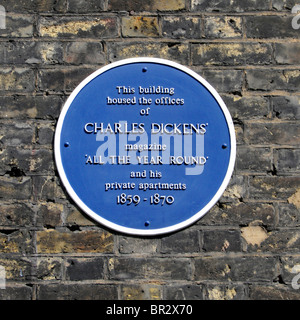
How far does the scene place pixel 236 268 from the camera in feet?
7.74

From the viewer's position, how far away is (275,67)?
8.11 feet

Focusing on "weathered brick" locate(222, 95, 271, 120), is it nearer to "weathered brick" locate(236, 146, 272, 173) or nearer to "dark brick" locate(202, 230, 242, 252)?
"weathered brick" locate(236, 146, 272, 173)

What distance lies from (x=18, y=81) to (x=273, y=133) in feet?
4.19

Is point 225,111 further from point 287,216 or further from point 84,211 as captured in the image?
point 84,211

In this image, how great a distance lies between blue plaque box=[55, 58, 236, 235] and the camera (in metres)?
2.36

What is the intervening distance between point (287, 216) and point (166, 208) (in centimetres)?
58

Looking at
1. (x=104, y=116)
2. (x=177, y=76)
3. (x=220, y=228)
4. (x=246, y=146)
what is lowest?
(x=220, y=228)

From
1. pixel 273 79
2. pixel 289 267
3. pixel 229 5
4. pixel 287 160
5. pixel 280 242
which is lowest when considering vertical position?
pixel 289 267

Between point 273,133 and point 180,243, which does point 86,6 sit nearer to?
point 273,133

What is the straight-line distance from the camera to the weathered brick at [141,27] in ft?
8.14

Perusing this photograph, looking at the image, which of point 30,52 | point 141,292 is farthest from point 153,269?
point 30,52

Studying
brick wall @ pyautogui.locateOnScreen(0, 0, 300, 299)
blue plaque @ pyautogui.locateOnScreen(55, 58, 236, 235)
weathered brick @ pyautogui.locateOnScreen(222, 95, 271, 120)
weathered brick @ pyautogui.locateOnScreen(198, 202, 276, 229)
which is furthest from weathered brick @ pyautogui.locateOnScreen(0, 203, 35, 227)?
weathered brick @ pyautogui.locateOnScreen(222, 95, 271, 120)

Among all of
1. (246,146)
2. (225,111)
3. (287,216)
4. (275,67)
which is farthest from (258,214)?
(275,67)

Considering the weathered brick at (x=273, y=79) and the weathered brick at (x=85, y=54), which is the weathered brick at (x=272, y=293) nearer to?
the weathered brick at (x=273, y=79)
